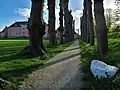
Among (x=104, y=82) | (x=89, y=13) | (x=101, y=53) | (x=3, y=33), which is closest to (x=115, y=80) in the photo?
(x=104, y=82)

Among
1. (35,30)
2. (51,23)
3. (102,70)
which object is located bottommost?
(102,70)

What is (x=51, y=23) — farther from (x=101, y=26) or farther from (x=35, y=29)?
(x=101, y=26)

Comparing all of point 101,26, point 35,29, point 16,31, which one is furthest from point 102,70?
point 16,31

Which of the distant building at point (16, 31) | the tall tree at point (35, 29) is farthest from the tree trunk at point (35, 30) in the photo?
the distant building at point (16, 31)

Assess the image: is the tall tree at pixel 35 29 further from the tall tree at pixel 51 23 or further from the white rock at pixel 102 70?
the tall tree at pixel 51 23

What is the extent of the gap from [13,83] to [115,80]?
3.54 metres

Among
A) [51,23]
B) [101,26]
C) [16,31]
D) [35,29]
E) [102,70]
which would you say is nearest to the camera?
[102,70]

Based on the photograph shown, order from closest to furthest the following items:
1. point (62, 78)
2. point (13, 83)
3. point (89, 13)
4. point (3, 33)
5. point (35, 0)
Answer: point (13, 83)
point (62, 78)
point (35, 0)
point (89, 13)
point (3, 33)

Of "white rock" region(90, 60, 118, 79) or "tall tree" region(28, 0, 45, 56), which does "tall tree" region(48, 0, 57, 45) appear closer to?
"tall tree" region(28, 0, 45, 56)

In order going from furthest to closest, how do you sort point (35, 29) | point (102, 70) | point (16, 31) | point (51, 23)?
point (16, 31) → point (51, 23) → point (35, 29) → point (102, 70)

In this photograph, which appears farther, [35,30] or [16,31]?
[16,31]

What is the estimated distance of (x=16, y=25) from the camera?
17600cm

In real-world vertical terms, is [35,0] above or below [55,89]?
above

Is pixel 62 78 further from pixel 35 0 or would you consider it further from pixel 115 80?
pixel 35 0
